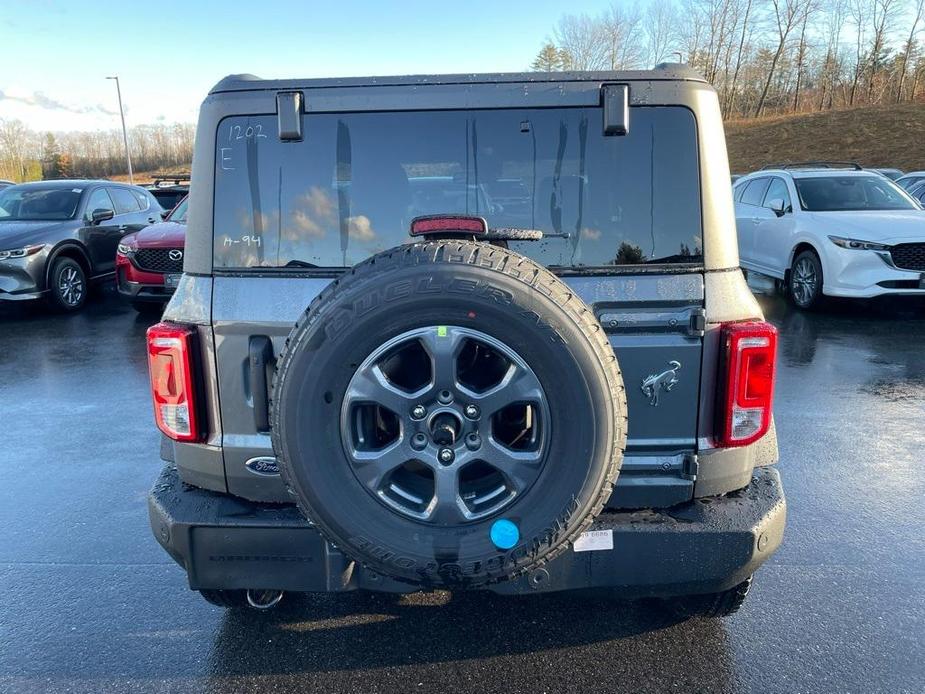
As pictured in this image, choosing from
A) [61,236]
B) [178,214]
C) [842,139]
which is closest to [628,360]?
[61,236]

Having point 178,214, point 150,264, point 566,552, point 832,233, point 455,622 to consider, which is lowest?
point 455,622

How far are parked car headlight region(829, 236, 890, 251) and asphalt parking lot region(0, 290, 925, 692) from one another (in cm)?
438

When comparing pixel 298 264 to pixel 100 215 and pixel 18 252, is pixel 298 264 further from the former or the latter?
pixel 100 215

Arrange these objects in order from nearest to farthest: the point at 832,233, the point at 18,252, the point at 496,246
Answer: the point at 496,246 → the point at 832,233 → the point at 18,252

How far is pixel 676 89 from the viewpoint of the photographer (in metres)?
2.28

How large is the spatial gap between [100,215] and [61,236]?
0.75 metres

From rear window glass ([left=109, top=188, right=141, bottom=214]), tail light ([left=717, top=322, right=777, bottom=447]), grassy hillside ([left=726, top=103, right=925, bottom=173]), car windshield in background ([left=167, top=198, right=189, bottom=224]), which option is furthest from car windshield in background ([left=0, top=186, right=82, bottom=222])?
grassy hillside ([left=726, top=103, right=925, bottom=173])

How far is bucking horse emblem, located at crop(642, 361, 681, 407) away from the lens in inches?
91.6

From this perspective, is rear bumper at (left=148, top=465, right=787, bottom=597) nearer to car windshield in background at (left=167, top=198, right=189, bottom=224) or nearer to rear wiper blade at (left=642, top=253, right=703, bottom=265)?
rear wiper blade at (left=642, top=253, right=703, bottom=265)

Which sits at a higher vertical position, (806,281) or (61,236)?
(61,236)

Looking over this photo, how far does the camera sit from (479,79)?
2307 mm

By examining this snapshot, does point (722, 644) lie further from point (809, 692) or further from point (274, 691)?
point (274, 691)

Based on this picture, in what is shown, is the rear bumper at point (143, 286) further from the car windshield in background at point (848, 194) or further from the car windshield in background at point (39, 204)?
the car windshield in background at point (848, 194)

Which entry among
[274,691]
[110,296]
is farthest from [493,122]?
[110,296]
